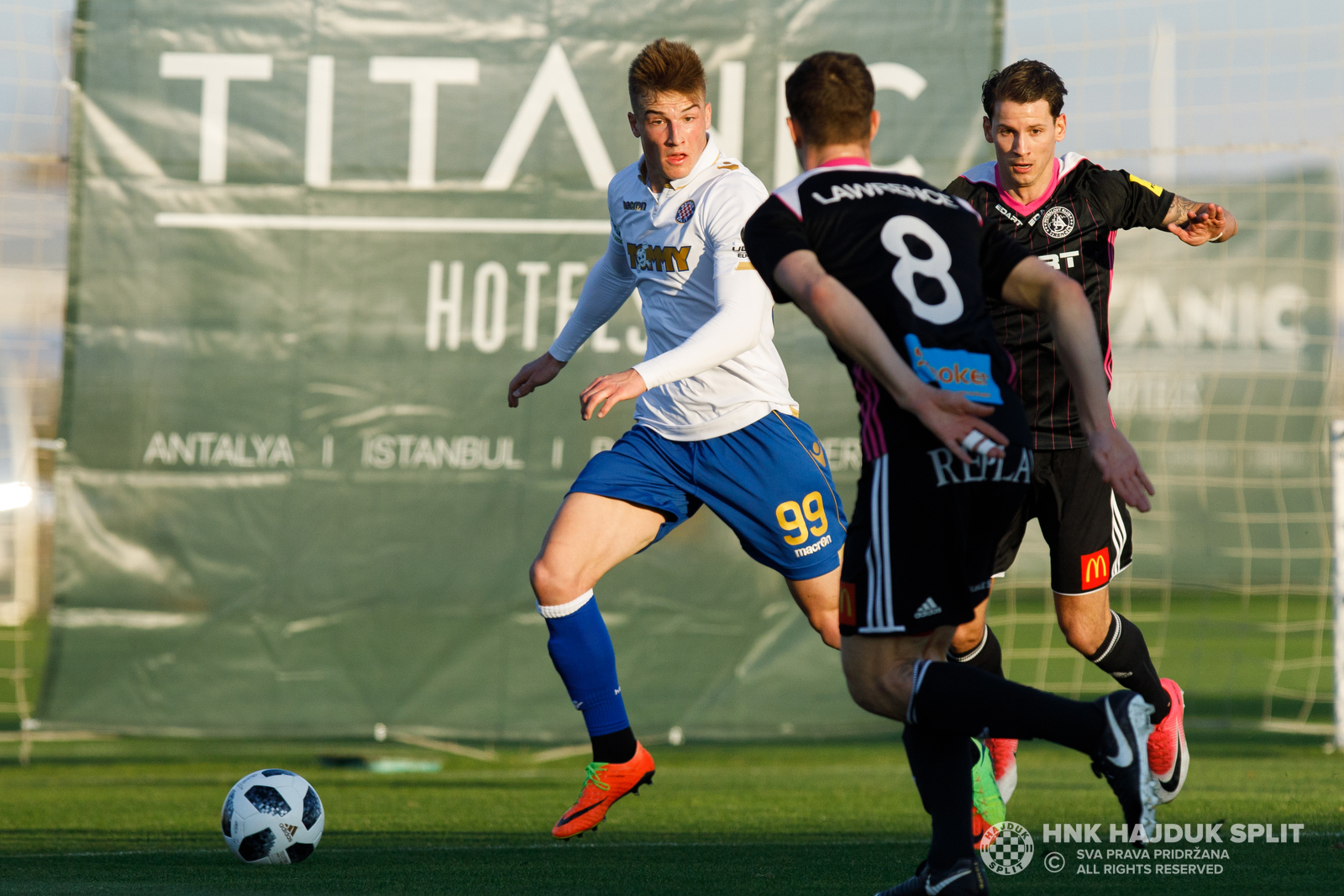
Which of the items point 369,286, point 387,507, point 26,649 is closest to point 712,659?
point 387,507

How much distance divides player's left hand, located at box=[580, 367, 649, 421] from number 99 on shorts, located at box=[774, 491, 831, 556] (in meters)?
0.89

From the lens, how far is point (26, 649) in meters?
13.1

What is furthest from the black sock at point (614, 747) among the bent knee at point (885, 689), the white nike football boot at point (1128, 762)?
the white nike football boot at point (1128, 762)

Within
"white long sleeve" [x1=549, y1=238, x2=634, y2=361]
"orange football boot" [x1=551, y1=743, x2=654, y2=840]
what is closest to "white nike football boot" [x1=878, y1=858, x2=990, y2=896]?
"orange football boot" [x1=551, y1=743, x2=654, y2=840]

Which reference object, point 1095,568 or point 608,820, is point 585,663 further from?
point 1095,568

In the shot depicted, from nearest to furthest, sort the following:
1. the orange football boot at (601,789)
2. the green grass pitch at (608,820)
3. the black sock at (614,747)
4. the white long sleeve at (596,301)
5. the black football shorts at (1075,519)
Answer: the green grass pitch at (608,820)
the orange football boot at (601,789)
the black sock at (614,747)
the black football shorts at (1075,519)
the white long sleeve at (596,301)

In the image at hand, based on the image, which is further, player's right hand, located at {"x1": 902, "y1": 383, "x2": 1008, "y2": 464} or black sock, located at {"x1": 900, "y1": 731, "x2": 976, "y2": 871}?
black sock, located at {"x1": 900, "y1": 731, "x2": 976, "y2": 871}

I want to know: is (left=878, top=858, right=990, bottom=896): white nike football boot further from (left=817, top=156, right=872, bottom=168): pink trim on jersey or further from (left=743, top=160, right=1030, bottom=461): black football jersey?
(left=817, top=156, right=872, bottom=168): pink trim on jersey

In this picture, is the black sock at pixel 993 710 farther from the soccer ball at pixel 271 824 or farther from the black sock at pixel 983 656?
the soccer ball at pixel 271 824

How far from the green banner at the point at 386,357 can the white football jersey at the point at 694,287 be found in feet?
9.06

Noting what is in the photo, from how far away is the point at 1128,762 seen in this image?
10.8 ft

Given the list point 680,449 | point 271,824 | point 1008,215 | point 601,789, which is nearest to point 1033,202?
point 1008,215

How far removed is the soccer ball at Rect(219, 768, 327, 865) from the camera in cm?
488

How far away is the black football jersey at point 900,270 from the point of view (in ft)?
11.6
